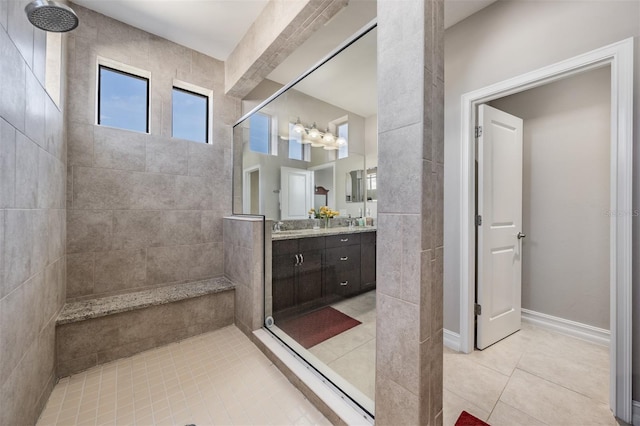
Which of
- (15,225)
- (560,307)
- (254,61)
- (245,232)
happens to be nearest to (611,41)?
(560,307)

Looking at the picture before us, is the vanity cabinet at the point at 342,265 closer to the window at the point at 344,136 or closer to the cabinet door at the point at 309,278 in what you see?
the cabinet door at the point at 309,278

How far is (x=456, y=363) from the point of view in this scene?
1886 mm

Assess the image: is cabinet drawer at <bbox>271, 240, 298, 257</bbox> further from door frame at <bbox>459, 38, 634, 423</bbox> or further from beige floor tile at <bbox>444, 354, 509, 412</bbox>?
door frame at <bbox>459, 38, 634, 423</bbox>

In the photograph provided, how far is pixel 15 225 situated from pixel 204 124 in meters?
2.00

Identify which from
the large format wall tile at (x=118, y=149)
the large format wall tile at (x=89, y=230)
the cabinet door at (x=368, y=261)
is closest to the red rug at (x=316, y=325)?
the cabinet door at (x=368, y=261)

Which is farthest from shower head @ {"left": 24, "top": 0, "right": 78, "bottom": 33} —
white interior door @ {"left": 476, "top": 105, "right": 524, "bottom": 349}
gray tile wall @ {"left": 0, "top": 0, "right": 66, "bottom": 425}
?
white interior door @ {"left": 476, "top": 105, "right": 524, "bottom": 349}

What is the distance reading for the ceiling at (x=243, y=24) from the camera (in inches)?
68.0

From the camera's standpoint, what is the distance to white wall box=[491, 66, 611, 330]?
2.16m

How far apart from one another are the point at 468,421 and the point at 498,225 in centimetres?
153

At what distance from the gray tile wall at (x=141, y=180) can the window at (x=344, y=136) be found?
1434 mm

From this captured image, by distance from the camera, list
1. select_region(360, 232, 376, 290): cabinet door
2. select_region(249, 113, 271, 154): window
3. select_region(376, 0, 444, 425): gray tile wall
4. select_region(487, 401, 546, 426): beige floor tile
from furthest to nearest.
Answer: select_region(249, 113, 271, 154): window
select_region(487, 401, 546, 426): beige floor tile
select_region(360, 232, 376, 290): cabinet door
select_region(376, 0, 444, 425): gray tile wall

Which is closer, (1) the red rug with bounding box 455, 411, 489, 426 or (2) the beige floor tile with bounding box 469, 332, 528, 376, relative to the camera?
(1) the red rug with bounding box 455, 411, 489, 426

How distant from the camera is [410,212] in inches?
37.7

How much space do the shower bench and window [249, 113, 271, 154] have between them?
145 centimetres
